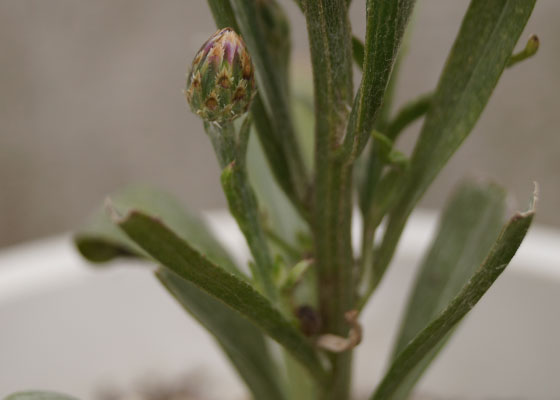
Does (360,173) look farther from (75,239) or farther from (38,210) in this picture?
(38,210)

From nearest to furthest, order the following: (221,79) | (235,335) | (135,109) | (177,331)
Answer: (221,79)
(235,335)
(177,331)
(135,109)

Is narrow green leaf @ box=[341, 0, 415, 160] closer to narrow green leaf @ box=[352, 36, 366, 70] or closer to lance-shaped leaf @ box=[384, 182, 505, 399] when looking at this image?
narrow green leaf @ box=[352, 36, 366, 70]

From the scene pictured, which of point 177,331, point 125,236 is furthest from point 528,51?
point 177,331

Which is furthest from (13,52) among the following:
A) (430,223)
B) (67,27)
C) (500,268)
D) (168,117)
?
(500,268)

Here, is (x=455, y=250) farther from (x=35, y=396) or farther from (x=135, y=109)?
(x=135, y=109)

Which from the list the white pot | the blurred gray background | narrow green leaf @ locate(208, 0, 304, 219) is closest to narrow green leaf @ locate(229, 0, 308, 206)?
narrow green leaf @ locate(208, 0, 304, 219)

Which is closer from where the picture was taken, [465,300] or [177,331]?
[465,300]
